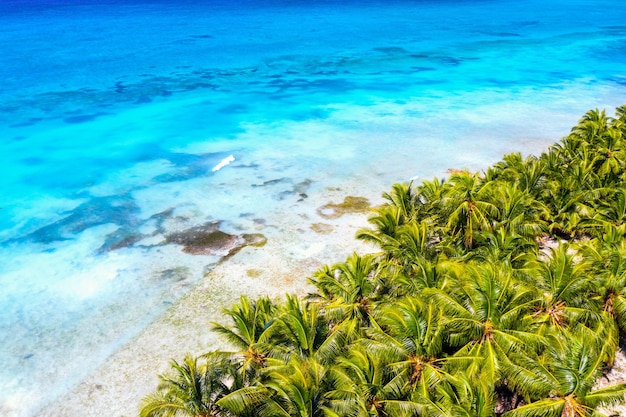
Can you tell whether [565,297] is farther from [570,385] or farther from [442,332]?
[442,332]

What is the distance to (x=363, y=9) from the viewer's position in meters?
140

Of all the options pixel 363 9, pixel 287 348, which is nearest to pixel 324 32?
pixel 363 9

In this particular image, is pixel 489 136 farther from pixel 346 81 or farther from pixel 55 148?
pixel 55 148

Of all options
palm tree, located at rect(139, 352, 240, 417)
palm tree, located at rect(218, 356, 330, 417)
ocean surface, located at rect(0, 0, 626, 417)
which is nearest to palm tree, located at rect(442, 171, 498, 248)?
palm tree, located at rect(218, 356, 330, 417)

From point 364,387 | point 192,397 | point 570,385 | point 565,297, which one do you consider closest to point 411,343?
point 364,387

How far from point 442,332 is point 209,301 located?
1333cm

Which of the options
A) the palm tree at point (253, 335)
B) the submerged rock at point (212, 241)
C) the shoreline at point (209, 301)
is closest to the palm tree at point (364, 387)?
the palm tree at point (253, 335)

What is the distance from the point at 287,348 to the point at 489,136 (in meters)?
38.6

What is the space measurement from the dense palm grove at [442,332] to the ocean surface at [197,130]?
8462mm

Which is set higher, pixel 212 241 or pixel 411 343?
pixel 411 343

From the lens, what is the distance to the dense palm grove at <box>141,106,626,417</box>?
47.3 ft

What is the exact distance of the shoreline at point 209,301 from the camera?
20.6 metres

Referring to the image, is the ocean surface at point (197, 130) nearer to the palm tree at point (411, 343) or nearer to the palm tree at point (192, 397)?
the palm tree at point (192, 397)

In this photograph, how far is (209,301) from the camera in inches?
1014
